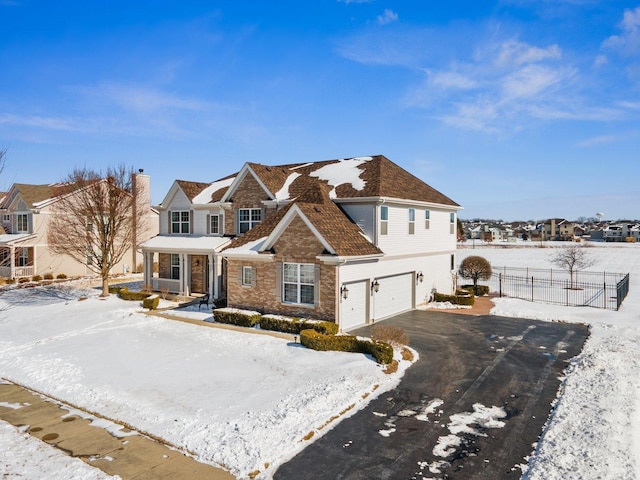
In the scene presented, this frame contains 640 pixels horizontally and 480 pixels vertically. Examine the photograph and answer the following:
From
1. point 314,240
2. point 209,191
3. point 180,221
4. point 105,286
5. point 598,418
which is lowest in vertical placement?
point 598,418

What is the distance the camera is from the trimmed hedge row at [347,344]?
14336mm

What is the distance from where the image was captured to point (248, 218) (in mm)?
27516

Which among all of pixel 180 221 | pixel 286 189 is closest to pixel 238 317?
pixel 286 189

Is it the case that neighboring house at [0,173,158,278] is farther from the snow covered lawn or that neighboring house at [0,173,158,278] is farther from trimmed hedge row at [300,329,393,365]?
trimmed hedge row at [300,329,393,365]

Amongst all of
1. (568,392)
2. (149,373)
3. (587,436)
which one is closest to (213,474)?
(149,373)

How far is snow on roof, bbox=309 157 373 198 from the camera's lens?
24500mm

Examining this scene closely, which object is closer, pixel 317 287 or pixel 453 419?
pixel 453 419

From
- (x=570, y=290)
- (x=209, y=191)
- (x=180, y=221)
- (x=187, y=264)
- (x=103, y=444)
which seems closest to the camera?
(x=103, y=444)

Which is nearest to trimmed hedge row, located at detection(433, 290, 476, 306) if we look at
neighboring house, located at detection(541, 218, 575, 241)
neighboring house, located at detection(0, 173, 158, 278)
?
neighboring house, located at detection(0, 173, 158, 278)

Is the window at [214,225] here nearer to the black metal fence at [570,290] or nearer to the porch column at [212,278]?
the porch column at [212,278]

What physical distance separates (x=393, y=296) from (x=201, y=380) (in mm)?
12661

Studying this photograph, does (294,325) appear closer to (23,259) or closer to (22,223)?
(23,259)

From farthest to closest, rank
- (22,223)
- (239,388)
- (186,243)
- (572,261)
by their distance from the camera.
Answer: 1. (572,261)
2. (22,223)
3. (186,243)
4. (239,388)

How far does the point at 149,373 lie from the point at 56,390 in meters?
2.66
